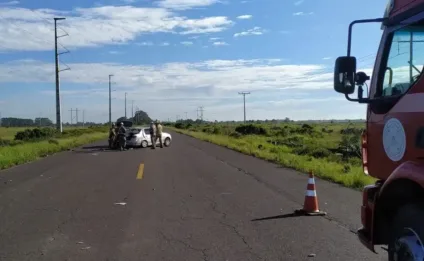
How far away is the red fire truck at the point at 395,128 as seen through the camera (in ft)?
13.9

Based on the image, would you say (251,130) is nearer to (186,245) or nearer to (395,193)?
(186,245)

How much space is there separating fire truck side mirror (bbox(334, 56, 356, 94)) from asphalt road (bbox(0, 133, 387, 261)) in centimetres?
261

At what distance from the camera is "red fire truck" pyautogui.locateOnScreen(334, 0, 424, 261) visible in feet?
13.9

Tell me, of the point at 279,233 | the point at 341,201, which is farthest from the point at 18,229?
A: the point at 341,201

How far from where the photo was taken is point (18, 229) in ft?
27.9

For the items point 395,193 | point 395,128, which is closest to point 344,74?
point 395,128

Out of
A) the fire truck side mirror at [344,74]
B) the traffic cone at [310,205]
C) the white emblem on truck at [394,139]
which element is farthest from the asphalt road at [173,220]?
the fire truck side mirror at [344,74]

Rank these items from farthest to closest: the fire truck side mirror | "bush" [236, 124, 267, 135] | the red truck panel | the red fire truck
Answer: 1. "bush" [236, 124, 267, 135]
2. the fire truck side mirror
3. the red truck panel
4. the red fire truck

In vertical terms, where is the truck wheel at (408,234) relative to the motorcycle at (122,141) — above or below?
above

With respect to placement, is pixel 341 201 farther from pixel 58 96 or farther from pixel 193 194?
pixel 58 96

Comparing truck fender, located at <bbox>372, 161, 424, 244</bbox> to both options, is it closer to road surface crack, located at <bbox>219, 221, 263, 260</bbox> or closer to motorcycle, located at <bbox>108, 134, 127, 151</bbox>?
road surface crack, located at <bbox>219, 221, 263, 260</bbox>

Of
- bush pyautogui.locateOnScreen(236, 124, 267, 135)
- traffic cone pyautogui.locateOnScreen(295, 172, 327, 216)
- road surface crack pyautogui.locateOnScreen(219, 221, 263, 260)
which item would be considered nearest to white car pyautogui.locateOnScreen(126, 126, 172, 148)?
traffic cone pyautogui.locateOnScreen(295, 172, 327, 216)

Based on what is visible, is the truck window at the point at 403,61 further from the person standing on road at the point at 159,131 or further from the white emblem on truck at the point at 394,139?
the person standing on road at the point at 159,131

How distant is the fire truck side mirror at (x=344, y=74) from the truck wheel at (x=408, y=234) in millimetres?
1269
